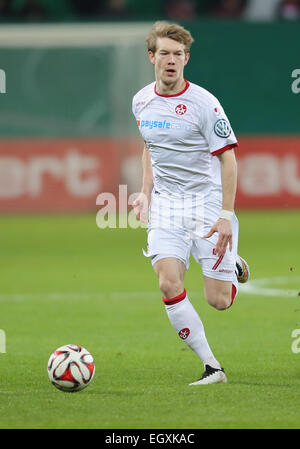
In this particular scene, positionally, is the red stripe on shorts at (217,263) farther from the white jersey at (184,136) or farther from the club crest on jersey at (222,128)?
the club crest on jersey at (222,128)

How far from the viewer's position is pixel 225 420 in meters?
5.90

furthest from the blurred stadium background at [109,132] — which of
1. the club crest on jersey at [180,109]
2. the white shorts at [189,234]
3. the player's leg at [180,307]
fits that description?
the club crest on jersey at [180,109]

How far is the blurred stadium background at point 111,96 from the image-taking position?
2000 centimetres

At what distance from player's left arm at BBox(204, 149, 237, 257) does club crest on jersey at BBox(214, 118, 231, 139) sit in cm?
12

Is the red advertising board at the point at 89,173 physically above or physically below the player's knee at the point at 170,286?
below

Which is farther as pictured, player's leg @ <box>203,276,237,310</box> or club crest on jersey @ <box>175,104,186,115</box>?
player's leg @ <box>203,276,237,310</box>

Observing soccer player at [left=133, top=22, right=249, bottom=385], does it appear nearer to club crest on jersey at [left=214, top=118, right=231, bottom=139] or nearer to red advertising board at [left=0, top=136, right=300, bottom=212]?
club crest on jersey at [left=214, top=118, right=231, bottom=139]

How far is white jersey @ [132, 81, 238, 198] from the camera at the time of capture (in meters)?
7.08

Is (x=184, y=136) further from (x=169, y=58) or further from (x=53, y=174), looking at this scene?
(x=53, y=174)

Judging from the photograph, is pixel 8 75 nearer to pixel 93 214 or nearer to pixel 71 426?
pixel 93 214

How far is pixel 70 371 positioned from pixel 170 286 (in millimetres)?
894

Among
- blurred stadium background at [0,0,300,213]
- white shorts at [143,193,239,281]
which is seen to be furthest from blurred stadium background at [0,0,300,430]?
white shorts at [143,193,239,281]

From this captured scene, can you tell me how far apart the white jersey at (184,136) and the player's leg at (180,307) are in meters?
0.59

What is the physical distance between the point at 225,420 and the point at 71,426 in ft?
2.84
